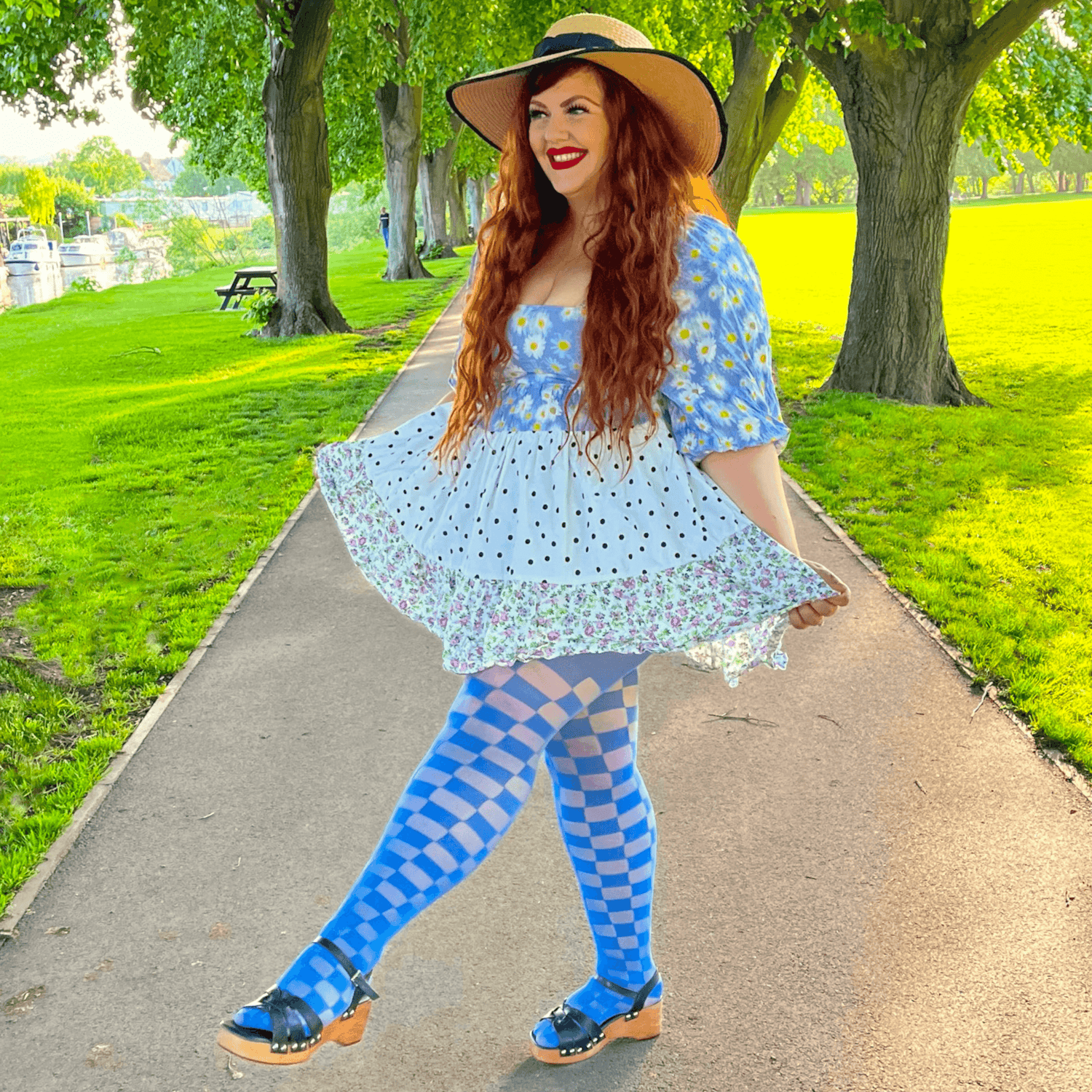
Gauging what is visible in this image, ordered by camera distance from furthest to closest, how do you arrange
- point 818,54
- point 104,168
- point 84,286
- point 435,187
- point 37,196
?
Result: point 104,168, point 37,196, point 84,286, point 435,187, point 818,54

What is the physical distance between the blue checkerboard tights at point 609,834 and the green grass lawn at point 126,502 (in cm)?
173

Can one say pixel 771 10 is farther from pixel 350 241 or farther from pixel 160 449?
pixel 350 241

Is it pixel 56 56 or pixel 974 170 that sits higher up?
pixel 974 170

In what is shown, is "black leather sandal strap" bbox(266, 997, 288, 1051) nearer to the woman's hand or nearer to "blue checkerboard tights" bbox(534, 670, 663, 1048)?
"blue checkerboard tights" bbox(534, 670, 663, 1048)

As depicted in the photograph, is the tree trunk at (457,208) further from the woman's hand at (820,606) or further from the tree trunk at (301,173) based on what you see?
the woman's hand at (820,606)

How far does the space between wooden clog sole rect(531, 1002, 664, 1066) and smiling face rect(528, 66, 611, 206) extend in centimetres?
178

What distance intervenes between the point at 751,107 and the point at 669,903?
1388 centimetres

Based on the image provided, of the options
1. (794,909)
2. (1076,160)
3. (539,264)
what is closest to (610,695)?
(539,264)

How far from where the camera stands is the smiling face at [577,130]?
8.00 feet

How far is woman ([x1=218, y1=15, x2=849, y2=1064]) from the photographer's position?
2.15 meters

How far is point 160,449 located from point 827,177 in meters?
97.3

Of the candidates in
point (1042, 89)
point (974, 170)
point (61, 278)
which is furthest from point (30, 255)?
point (974, 170)

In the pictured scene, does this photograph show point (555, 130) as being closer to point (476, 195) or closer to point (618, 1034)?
point (618, 1034)

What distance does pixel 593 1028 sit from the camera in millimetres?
2680
